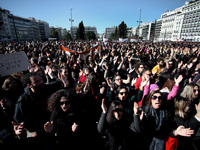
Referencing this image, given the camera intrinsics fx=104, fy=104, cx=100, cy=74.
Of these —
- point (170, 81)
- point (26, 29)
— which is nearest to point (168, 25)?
point (170, 81)

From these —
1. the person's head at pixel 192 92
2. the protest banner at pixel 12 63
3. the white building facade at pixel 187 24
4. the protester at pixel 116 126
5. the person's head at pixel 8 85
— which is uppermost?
the white building facade at pixel 187 24

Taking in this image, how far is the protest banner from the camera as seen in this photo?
9.97ft

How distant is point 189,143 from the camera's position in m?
2.09

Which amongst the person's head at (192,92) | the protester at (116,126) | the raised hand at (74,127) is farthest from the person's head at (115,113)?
the person's head at (192,92)

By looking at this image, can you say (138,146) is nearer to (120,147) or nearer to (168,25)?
(120,147)

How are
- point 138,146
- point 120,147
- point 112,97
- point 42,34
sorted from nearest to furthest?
1. point 120,147
2. point 138,146
3. point 112,97
4. point 42,34

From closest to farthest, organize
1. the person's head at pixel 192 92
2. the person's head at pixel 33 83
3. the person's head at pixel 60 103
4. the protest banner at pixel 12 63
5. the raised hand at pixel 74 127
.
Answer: the raised hand at pixel 74 127, the person's head at pixel 60 103, the person's head at pixel 33 83, the person's head at pixel 192 92, the protest banner at pixel 12 63

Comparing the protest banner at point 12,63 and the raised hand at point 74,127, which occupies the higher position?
the protest banner at point 12,63

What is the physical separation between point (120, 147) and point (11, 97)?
2.62m

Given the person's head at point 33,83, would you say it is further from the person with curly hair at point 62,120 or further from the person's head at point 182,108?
the person's head at point 182,108

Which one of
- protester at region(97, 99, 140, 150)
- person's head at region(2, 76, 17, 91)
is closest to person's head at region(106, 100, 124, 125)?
protester at region(97, 99, 140, 150)

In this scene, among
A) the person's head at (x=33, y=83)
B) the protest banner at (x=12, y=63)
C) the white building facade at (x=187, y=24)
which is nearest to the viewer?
the person's head at (x=33, y=83)

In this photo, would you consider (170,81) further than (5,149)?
Yes

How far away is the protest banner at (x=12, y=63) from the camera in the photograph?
→ 304cm
